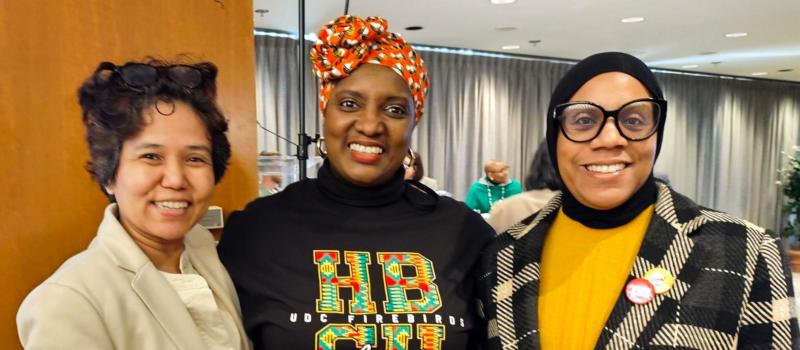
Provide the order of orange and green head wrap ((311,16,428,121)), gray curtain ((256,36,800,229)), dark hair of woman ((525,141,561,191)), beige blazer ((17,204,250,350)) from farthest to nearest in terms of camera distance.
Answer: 1. gray curtain ((256,36,800,229))
2. dark hair of woman ((525,141,561,191))
3. orange and green head wrap ((311,16,428,121))
4. beige blazer ((17,204,250,350))

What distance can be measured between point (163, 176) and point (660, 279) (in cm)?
104

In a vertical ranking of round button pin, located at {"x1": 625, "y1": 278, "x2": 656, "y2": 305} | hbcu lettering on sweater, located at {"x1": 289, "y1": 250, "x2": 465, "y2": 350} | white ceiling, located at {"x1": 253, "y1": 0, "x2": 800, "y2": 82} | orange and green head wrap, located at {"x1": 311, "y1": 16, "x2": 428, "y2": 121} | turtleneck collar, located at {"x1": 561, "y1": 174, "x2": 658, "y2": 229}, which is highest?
white ceiling, located at {"x1": 253, "y1": 0, "x2": 800, "y2": 82}

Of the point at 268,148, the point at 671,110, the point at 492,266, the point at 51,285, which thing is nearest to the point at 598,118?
the point at 492,266

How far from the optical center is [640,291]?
1107 mm

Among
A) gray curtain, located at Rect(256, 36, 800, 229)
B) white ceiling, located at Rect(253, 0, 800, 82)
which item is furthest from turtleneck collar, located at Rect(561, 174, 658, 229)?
gray curtain, located at Rect(256, 36, 800, 229)

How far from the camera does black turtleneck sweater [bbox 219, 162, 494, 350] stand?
1.29 m

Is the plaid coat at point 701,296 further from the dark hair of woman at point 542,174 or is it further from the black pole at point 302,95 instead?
the dark hair of woman at point 542,174

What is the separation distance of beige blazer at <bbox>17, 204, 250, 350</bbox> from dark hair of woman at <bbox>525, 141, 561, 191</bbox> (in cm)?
226

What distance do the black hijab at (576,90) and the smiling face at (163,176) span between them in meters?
0.80

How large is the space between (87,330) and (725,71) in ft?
33.8

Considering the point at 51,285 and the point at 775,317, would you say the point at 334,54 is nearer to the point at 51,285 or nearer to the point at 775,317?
the point at 51,285

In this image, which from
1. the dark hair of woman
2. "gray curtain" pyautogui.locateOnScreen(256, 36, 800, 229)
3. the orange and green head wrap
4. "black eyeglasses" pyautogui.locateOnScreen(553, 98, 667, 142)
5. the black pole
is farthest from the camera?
"gray curtain" pyautogui.locateOnScreen(256, 36, 800, 229)

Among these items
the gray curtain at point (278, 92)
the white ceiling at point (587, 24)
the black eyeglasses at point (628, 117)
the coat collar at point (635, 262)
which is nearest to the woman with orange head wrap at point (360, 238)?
the coat collar at point (635, 262)

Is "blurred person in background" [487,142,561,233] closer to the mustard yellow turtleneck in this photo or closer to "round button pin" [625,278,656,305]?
the mustard yellow turtleneck
